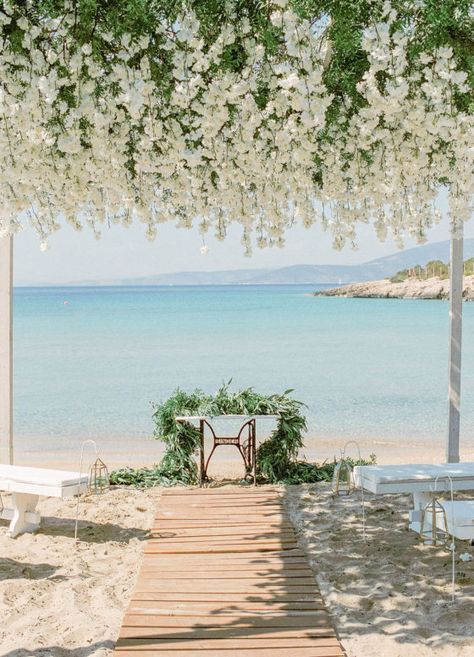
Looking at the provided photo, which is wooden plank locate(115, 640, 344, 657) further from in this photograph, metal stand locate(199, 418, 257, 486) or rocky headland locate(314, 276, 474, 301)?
rocky headland locate(314, 276, 474, 301)

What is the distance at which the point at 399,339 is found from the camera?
31172 millimetres

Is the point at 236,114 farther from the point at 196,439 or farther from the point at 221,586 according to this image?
the point at 196,439

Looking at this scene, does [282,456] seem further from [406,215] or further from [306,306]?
[306,306]

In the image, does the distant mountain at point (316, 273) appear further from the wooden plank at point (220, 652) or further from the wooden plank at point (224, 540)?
the wooden plank at point (220, 652)

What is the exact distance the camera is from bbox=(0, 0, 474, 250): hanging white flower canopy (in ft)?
9.70

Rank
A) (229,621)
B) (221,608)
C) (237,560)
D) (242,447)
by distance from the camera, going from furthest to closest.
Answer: (242,447)
(237,560)
(221,608)
(229,621)

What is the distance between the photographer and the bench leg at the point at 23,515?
5234 millimetres

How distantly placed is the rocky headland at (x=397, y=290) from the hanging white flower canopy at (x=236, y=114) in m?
28.6

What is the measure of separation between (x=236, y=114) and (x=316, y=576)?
106 inches

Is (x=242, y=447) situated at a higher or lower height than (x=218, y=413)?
lower

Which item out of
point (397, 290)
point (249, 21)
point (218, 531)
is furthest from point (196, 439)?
point (397, 290)

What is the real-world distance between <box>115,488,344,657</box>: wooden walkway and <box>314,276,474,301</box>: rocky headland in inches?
1097

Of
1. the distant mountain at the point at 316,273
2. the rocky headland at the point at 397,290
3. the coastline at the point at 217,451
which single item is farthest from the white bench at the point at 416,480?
the distant mountain at the point at 316,273

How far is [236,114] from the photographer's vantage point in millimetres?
3445
